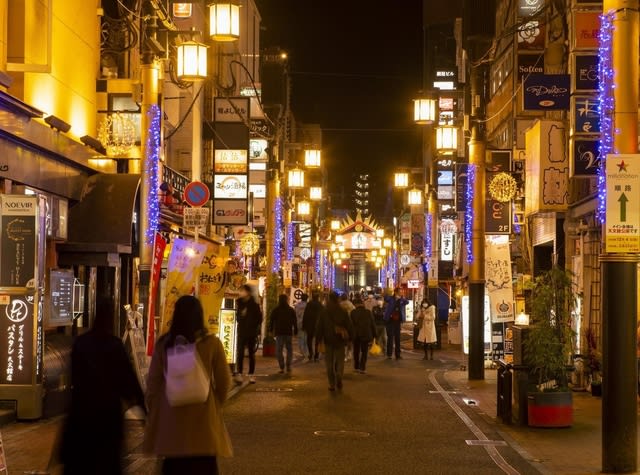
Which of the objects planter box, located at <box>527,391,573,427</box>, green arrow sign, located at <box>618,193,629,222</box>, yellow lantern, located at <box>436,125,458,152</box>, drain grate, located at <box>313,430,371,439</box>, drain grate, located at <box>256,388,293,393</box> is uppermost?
yellow lantern, located at <box>436,125,458,152</box>

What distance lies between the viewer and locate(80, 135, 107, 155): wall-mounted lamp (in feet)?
74.3

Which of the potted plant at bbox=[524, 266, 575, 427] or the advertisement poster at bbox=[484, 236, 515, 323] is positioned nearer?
the potted plant at bbox=[524, 266, 575, 427]

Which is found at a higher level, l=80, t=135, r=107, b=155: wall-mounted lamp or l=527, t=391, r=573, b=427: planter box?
l=80, t=135, r=107, b=155: wall-mounted lamp

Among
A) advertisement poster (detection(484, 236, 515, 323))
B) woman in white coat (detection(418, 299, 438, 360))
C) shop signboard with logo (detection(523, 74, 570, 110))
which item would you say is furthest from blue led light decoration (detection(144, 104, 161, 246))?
woman in white coat (detection(418, 299, 438, 360))

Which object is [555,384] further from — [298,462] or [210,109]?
[210,109]

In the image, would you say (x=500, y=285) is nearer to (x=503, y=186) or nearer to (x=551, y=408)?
(x=503, y=186)

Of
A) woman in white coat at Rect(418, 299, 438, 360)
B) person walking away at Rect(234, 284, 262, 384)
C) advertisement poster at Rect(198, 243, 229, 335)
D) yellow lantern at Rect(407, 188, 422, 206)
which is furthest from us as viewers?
yellow lantern at Rect(407, 188, 422, 206)

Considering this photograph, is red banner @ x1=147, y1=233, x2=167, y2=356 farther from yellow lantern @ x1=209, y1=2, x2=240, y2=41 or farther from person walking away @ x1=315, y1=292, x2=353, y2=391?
yellow lantern @ x1=209, y1=2, x2=240, y2=41

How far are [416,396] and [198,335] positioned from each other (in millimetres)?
13668

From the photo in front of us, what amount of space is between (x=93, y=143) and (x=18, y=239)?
26.8 feet

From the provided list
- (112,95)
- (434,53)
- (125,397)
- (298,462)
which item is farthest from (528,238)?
(434,53)

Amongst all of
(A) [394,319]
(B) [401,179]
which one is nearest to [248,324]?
(A) [394,319]

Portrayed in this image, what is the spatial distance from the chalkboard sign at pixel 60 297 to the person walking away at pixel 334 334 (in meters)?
5.16

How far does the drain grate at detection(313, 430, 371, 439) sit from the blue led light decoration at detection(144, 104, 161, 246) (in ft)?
19.2
